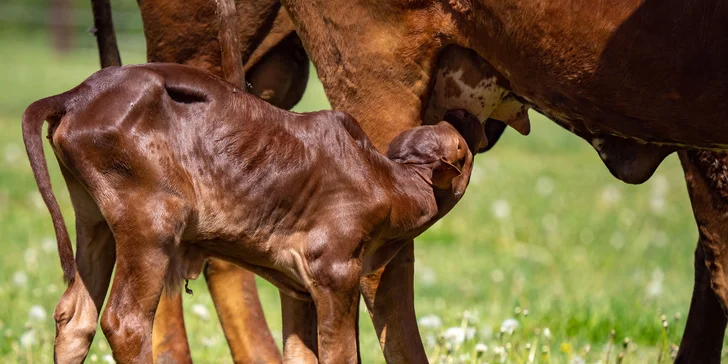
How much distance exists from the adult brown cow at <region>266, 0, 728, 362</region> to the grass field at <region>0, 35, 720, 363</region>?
1.02 meters

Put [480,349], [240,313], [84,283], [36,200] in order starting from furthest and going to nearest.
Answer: [36,200] < [240,313] < [480,349] < [84,283]

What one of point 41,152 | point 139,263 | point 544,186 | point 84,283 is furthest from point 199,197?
point 544,186

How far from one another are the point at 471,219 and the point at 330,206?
6.50 m

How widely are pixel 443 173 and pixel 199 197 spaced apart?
2.90 feet

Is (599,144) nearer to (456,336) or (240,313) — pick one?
(456,336)

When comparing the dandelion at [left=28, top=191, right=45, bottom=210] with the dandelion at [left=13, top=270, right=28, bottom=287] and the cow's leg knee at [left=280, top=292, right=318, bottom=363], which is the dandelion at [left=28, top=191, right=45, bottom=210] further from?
the cow's leg knee at [left=280, top=292, right=318, bottom=363]

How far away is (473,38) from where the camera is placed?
3.71m

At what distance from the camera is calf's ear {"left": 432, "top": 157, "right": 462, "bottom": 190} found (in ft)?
11.9

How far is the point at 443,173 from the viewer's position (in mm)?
3633

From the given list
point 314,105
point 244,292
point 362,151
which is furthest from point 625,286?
point 314,105

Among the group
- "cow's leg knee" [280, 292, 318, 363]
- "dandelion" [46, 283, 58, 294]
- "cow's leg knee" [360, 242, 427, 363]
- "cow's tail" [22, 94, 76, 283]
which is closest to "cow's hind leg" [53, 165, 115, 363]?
"cow's tail" [22, 94, 76, 283]

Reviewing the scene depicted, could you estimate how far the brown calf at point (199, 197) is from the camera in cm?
301

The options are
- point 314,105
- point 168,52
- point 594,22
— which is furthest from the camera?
point 314,105

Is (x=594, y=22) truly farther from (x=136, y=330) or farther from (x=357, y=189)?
(x=136, y=330)
